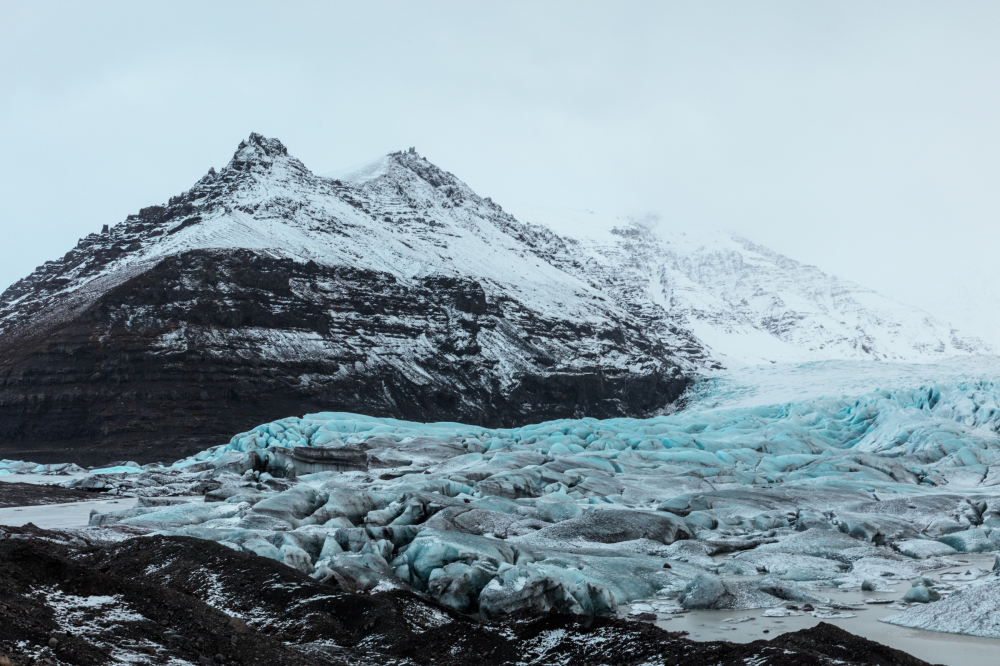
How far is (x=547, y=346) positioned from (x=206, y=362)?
1359 inches

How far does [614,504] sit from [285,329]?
57.4 meters

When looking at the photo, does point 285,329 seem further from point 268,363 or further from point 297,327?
point 268,363

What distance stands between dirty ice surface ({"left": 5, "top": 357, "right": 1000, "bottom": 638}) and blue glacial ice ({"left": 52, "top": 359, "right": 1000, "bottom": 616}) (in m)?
0.07

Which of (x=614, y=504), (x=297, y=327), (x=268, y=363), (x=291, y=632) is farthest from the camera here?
(x=297, y=327)

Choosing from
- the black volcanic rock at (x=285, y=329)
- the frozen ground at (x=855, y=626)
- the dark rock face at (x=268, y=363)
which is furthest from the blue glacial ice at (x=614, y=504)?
the black volcanic rock at (x=285, y=329)

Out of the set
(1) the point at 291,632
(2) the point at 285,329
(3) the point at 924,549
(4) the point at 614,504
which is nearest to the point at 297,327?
(2) the point at 285,329

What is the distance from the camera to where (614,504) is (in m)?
23.8

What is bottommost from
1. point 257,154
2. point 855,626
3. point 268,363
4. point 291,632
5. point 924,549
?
point 924,549

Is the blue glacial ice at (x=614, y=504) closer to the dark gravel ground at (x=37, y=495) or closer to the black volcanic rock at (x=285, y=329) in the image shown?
the dark gravel ground at (x=37, y=495)

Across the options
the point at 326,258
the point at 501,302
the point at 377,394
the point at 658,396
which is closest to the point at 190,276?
the point at 326,258

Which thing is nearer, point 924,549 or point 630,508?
point 924,549

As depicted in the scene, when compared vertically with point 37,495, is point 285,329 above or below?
above

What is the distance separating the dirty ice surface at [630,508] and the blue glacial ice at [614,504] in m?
0.07

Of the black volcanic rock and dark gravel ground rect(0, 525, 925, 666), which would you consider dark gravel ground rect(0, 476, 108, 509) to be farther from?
the black volcanic rock
